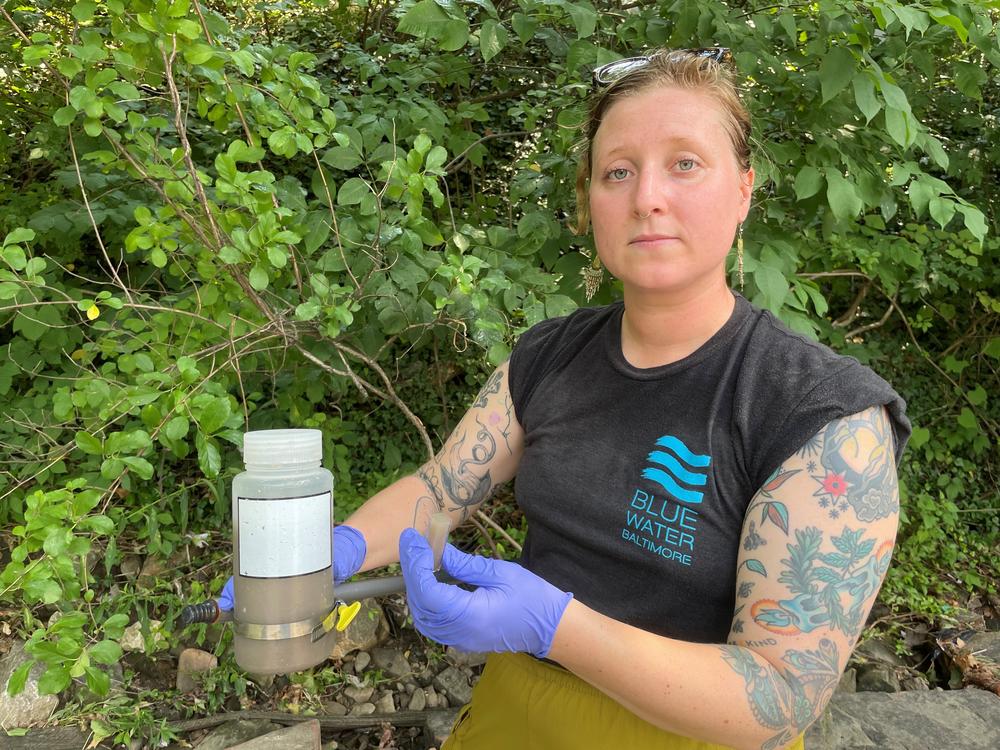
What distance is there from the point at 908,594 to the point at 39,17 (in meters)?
4.99

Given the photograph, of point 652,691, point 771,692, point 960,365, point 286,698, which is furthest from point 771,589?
point 960,365

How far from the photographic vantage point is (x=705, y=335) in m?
1.53

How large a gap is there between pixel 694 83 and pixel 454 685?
2478mm

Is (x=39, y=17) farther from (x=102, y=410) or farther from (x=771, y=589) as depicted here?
(x=771, y=589)

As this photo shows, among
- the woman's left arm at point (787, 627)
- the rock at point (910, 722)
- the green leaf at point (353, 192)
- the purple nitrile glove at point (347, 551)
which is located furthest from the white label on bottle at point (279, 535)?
the rock at point (910, 722)

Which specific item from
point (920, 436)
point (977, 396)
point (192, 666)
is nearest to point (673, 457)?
point (192, 666)

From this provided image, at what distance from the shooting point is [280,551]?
1.25 meters

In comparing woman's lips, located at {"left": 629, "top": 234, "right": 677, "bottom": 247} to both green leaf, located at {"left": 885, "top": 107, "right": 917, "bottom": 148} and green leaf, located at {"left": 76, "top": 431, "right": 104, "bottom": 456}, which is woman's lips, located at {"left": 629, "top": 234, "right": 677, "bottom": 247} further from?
green leaf, located at {"left": 76, "top": 431, "right": 104, "bottom": 456}

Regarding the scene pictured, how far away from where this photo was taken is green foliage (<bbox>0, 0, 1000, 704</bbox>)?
191 cm

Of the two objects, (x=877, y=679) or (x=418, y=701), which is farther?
(x=877, y=679)

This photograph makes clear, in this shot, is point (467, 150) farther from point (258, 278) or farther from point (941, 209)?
point (941, 209)

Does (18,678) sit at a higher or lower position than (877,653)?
higher

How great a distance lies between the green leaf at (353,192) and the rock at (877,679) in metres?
2.98

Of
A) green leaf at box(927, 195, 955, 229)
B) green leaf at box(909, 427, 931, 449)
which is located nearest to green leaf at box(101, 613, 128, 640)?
green leaf at box(927, 195, 955, 229)
